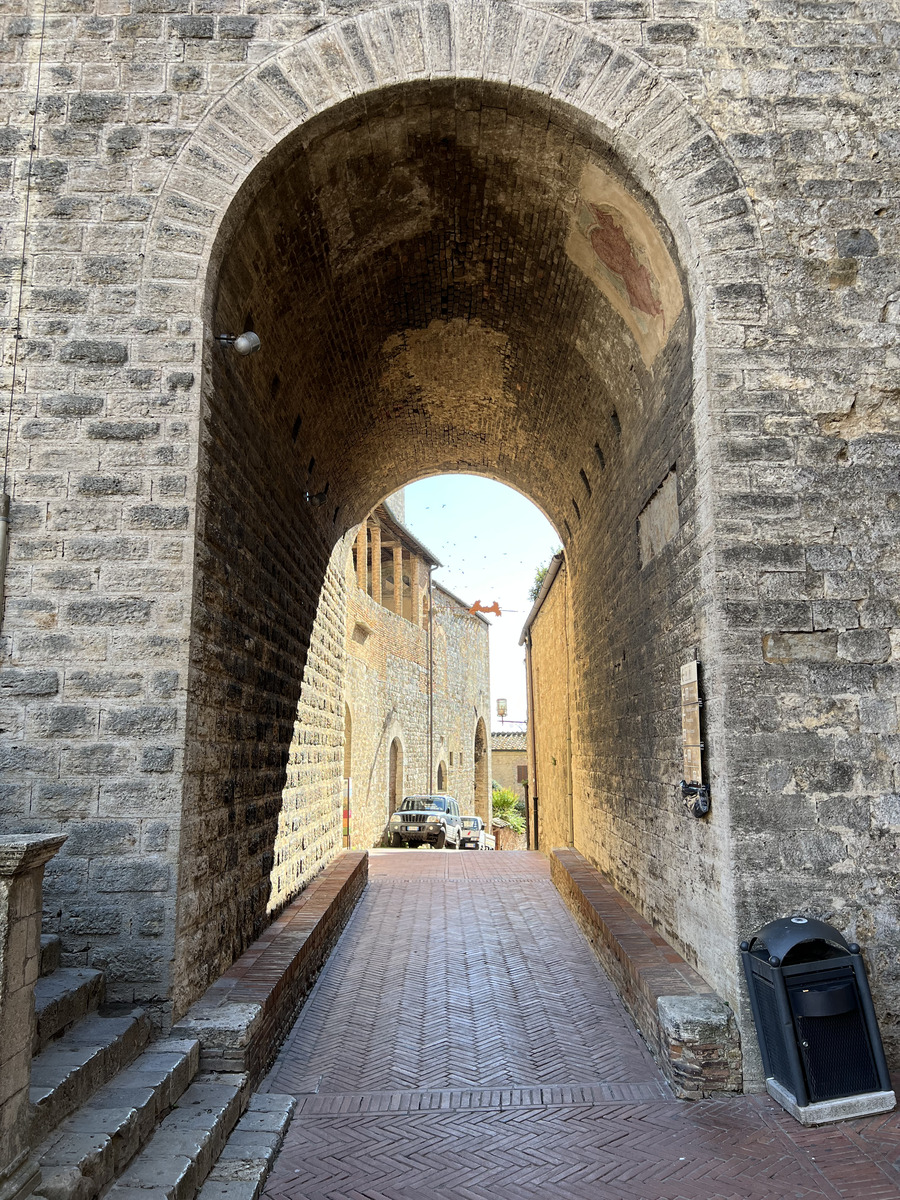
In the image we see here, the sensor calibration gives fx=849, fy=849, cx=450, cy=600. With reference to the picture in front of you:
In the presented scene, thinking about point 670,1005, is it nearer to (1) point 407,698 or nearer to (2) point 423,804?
(2) point 423,804

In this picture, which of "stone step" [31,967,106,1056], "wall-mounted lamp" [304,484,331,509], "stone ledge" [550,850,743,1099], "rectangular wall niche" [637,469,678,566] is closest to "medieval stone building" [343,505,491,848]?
"wall-mounted lamp" [304,484,331,509]

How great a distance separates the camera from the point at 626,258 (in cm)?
569

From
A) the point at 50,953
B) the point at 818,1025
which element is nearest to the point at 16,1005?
the point at 50,953

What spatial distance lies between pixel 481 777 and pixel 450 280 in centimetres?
2908

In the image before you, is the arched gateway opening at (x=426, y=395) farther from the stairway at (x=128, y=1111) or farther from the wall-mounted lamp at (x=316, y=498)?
the stairway at (x=128, y=1111)

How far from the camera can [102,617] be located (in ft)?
14.7

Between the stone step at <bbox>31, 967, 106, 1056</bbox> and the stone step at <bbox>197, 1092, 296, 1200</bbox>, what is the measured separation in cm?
86

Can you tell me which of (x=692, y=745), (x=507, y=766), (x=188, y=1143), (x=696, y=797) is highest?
(x=692, y=745)

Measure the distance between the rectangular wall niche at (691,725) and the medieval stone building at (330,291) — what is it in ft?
0.38

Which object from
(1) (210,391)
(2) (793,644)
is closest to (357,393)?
(1) (210,391)

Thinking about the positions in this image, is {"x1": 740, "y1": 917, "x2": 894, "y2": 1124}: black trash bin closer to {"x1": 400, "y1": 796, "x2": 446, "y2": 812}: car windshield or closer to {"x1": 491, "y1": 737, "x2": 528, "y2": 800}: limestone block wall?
{"x1": 400, "y1": 796, "x2": 446, "y2": 812}: car windshield

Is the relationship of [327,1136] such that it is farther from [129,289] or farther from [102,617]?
[129,289]

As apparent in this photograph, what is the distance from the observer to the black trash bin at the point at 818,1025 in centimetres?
383

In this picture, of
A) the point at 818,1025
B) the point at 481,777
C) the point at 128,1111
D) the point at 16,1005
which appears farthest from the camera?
the point at 481,777
